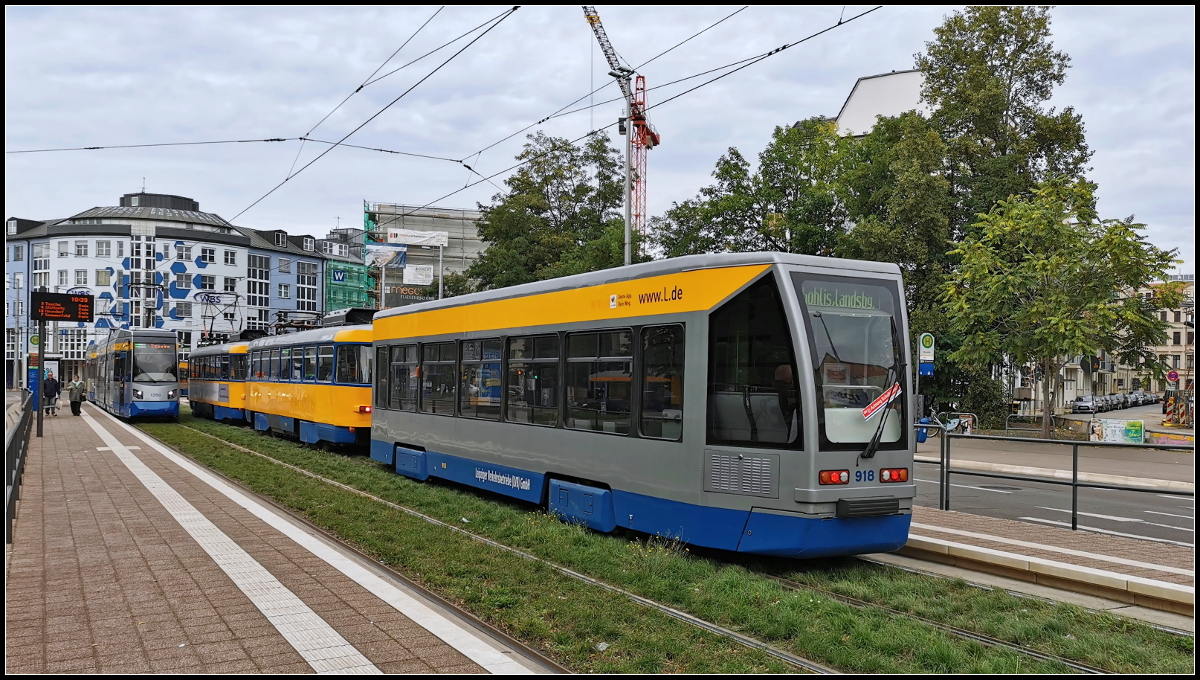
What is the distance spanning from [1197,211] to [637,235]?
35841 millimetres

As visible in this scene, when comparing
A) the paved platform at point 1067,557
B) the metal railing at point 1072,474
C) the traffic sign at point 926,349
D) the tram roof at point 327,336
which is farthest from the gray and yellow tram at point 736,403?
the traffic sign at point 926,349

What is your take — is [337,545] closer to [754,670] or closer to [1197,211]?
[754,670]

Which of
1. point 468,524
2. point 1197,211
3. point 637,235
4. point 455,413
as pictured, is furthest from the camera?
point 637,235

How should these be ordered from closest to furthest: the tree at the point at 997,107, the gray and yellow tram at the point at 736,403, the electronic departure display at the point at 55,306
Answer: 1. the gray and yellow tram at the point at 736,403
2. the electronic departure display at the point at 55,306
3. the tree at the point at 997,107

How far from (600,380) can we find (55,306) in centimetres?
1973

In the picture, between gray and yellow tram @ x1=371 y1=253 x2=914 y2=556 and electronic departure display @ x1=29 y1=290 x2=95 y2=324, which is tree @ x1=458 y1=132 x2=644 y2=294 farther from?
gray and yellow tram @ x1=371 y1=253 x2=914 y2=556

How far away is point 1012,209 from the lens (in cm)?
3147

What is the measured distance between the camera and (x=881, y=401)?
28.6 feet

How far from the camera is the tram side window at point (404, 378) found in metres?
15.7

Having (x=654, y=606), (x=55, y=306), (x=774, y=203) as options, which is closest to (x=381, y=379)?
(x=654, y=606)

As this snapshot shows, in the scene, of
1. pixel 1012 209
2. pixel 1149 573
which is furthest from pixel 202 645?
pixel 1012 209

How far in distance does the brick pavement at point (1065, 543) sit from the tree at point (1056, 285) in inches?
782

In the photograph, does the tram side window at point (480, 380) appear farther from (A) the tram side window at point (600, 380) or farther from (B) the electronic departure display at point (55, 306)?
(B) the electronic departure display at point (55, 306)

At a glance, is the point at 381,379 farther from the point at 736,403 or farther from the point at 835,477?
the point at 835,477
